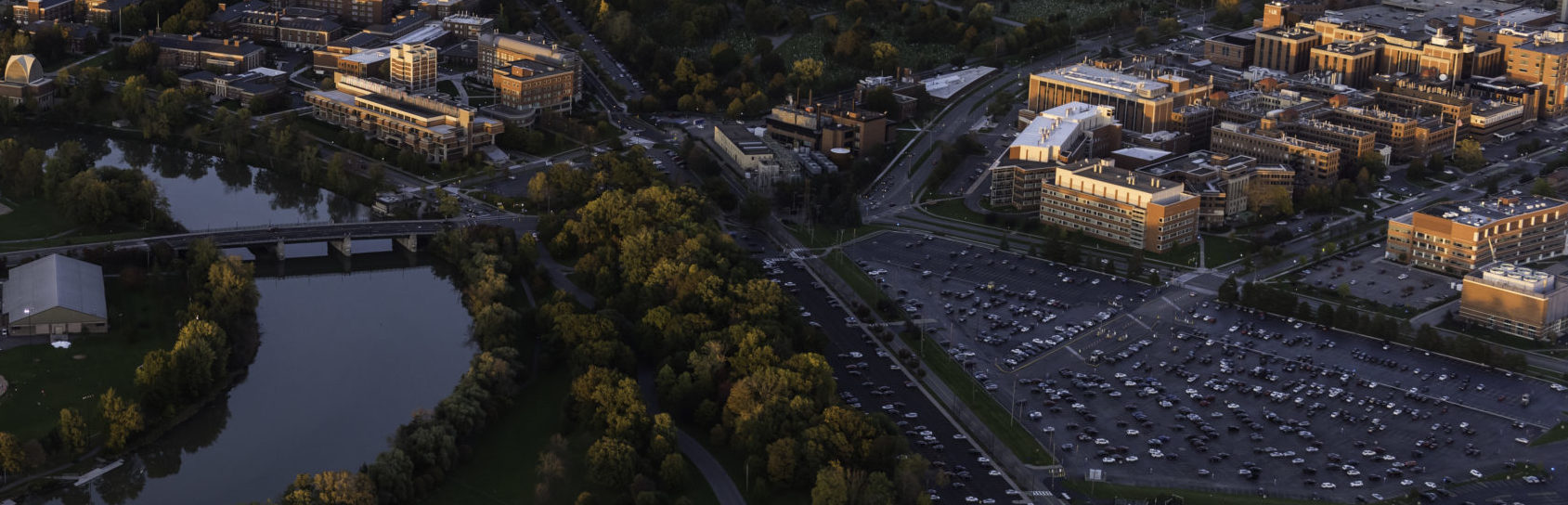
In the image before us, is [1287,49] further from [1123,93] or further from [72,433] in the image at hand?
[72,433]

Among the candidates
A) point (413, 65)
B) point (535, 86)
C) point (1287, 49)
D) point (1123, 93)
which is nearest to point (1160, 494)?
point (1123, 93)

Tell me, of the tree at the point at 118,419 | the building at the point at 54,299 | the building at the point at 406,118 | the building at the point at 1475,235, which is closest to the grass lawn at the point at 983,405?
the building at the point at 1475,235

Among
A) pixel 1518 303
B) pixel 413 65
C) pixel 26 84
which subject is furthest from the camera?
Result: pixel 413 65

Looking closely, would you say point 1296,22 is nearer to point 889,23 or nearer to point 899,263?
point 889,23

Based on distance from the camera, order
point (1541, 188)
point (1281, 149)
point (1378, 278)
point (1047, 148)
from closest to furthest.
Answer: point (1378, 278)
point (1541, 188)
point (1047, 148)
point (1281, 149)

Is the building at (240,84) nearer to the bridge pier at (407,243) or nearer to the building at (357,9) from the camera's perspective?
the building at (357,9)

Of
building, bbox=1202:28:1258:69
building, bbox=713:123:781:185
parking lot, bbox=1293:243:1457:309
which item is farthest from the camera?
building, bbox=1202:28:1258:69

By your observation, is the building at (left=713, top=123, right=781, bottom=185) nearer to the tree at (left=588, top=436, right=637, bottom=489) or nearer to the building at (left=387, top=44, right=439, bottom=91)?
the building at (left=387, top=44, right=439, bottom=91)

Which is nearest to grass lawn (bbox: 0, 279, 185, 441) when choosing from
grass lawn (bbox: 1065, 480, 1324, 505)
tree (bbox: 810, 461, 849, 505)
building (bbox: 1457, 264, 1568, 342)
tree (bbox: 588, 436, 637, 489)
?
tree (bbox: 588, 436, 637, 489)
